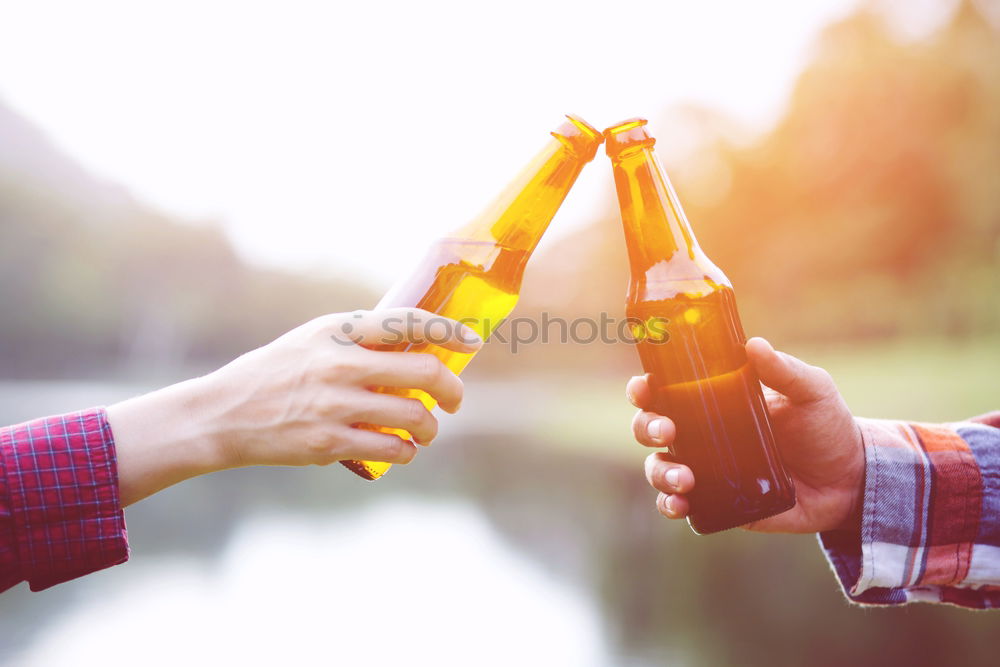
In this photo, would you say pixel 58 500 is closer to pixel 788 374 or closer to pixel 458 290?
pixel 458 290

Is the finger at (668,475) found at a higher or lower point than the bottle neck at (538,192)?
lower

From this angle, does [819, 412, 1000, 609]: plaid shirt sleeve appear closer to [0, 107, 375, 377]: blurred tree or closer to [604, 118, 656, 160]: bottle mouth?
[604, 118, 656, 160]: bottle mouth

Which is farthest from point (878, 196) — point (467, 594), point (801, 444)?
point (801, 444)

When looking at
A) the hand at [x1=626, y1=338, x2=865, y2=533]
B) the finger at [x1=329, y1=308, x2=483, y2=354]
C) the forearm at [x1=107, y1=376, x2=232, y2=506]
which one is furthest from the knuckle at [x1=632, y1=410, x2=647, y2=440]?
the forearm at [x1=107, y1=376, x2=232, y2=506]

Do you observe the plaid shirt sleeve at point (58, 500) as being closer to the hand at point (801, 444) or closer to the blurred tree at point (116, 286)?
the hand at point (801, 444)

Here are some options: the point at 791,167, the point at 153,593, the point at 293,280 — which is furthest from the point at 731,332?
the point at 293,280

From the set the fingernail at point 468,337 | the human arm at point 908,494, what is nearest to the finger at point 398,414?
the fingernail at point 468,337

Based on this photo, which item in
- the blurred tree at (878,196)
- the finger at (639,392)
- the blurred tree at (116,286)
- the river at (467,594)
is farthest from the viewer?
the blurred tree at (116,286)
